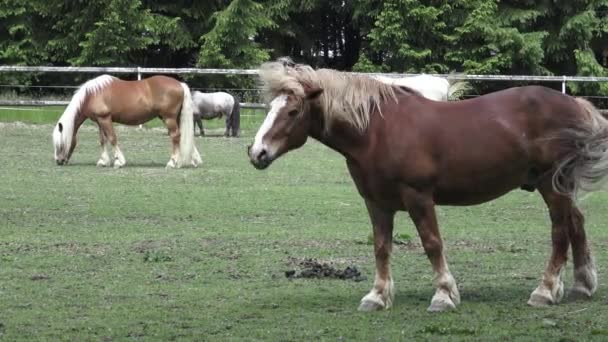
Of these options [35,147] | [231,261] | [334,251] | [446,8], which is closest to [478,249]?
[334,251]

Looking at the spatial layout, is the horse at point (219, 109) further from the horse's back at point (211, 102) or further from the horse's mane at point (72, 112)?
the horse's mane at point (72, 112)

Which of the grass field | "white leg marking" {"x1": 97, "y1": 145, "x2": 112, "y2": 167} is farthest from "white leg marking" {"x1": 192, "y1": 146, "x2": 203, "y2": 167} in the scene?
the grass field

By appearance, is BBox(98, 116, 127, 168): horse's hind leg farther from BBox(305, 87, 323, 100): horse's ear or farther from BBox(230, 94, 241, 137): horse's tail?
BBox(305, 87, 323, 100): horse's ear

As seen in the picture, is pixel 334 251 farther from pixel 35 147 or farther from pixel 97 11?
pixel 97 11

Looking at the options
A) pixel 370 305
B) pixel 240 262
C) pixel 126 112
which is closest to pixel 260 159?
pixel 370 305

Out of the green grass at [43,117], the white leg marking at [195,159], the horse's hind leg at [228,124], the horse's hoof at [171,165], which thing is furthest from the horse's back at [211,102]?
the horse's hoof at [171,165]

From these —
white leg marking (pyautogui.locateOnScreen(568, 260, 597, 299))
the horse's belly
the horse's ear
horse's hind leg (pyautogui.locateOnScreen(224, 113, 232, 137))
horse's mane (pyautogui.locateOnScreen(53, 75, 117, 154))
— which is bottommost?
horse's hind leg (pyautogui.locateOnScreen(224, 113, 232, 137))

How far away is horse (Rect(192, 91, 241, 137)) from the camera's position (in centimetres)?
2556

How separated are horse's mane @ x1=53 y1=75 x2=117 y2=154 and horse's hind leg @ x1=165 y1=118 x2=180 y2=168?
4.76ft

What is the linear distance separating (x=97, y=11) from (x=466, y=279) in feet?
85.3

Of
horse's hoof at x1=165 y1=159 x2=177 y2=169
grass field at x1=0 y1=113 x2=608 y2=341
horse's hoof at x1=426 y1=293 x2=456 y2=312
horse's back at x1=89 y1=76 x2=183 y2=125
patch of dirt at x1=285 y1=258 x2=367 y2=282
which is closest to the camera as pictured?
grass field at x1=0 y1=113 x2=608 y2=341

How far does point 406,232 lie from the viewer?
1092 cm

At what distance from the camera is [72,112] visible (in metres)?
18.6

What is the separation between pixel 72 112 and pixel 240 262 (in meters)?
10.6
